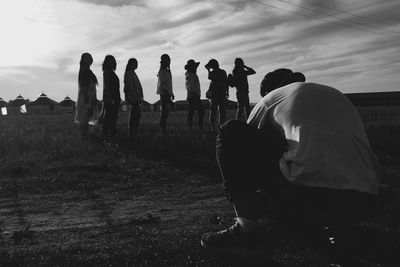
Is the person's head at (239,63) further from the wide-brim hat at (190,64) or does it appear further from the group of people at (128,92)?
the wide-brim hat at (190,64)

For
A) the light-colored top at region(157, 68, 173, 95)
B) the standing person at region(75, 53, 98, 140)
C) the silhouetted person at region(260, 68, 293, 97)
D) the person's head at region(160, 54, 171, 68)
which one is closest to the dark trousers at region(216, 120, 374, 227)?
the silhouetted person at region(260, 68, 293, 97)

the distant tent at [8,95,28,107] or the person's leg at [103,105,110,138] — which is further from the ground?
the distant tent at [8,95,28,107]

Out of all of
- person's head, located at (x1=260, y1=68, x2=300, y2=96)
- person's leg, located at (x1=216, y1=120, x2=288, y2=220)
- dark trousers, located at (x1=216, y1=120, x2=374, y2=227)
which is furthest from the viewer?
person's head, located at (x1=260, y1=68, x2=300, y2=96)

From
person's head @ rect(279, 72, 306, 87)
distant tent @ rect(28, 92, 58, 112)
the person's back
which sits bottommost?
person's head @ rect(279, 72, 306, 87)

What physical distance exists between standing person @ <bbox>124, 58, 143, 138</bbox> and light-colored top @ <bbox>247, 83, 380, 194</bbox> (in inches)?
317

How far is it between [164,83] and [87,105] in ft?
6.74

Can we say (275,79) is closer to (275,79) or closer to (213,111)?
(275,79)

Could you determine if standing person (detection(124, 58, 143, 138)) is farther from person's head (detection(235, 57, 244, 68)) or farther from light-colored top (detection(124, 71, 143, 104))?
person's head (detection(235, 57, 244, 68))

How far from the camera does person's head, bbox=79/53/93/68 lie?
10.2 metres

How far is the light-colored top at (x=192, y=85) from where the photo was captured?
1212cm

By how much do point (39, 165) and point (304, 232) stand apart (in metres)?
5.99

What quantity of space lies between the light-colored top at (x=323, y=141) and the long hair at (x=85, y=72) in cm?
794

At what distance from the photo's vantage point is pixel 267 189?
325cm

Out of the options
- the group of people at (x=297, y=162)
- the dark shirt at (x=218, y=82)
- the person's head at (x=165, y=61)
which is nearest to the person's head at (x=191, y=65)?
the dark shirt at (x=218, y=82)
